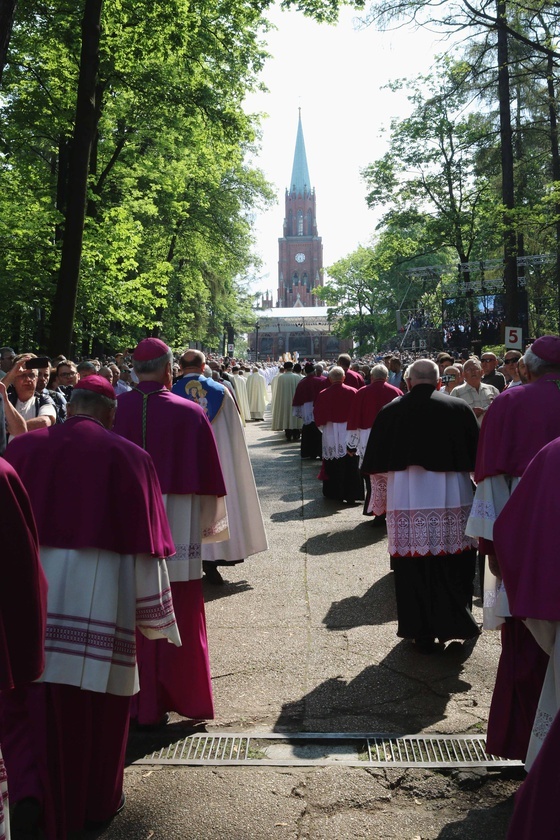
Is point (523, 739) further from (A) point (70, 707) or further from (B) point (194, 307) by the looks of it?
(B) point (194, 307)

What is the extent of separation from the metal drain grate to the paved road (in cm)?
10

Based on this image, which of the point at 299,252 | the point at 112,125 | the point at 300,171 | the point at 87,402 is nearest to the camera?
the point at 87,402

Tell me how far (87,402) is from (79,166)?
12532mm

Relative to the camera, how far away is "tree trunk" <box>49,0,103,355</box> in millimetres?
15602

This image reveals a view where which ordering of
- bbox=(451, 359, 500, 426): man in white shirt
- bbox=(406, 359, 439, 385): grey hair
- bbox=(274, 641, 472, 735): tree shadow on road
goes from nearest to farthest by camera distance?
bbox=(274, 641, 472, 735): tree shadow on road
bbox=(406, 359, 439, 385): grey hair
bbox=(451, 359, 500, 426): man in white shirt

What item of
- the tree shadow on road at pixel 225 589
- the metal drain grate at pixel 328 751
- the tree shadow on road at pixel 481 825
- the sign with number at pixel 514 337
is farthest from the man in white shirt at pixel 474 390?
the sign with number at pixel 514 337

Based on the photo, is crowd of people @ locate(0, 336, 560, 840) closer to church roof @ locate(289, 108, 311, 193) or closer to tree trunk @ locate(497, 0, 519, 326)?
tree trunk @ locate(497, 0, 519, 326)

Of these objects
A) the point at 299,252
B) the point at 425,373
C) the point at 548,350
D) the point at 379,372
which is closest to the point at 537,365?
the point at 548,350

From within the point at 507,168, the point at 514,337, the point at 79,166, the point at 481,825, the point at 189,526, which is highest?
the point at 507,168

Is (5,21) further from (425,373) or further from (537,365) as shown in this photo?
(537,365)

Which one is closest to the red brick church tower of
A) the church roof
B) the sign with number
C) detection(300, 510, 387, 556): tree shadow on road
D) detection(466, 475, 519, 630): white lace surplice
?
the church roof

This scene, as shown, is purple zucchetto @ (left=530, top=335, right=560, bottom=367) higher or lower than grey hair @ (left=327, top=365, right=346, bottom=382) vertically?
higher

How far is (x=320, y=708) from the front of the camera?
5.60 meters

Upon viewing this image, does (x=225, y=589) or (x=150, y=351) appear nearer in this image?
(x=150, y=351)
